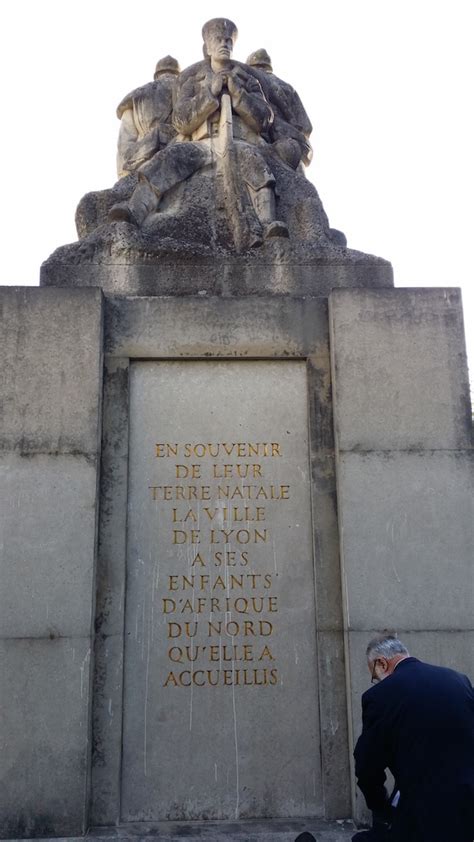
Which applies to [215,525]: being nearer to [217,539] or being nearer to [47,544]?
[217,539]

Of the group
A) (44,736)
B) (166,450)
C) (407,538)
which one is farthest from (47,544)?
(407,538)

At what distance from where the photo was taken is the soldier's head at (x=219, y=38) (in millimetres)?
10352

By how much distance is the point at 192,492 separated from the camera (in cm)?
731

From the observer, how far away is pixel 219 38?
34.2ft

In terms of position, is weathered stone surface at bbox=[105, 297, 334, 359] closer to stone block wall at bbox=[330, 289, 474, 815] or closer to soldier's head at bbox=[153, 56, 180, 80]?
stone block wall at bbox=[330, 289, 474, 815]

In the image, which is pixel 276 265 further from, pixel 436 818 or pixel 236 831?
pixel 436 818

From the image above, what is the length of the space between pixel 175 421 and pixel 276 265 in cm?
191

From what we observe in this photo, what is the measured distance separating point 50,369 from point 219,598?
2385 millimetres

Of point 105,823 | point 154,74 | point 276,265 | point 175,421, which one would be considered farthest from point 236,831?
point 154,74

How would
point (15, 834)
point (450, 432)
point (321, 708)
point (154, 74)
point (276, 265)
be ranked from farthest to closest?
1. point (154, 74)
2. point (276, 265)
3. point (450, 432)
4. point (321, 708)
5. point (15, 834)

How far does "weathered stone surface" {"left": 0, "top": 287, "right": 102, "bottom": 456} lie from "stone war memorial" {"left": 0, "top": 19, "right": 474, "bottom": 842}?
18mm

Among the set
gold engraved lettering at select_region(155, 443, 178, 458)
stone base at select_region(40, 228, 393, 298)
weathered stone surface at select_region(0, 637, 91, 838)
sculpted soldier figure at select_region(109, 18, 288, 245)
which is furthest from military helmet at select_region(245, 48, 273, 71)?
weathered stone surface at select_region(0, 637, 91, 838)

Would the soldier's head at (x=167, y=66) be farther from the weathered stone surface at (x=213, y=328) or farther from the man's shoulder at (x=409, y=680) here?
the man's shoulder at (x=409, y=680)

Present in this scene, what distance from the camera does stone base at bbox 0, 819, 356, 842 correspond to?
6.21 m
